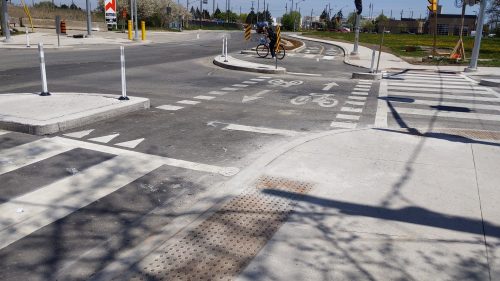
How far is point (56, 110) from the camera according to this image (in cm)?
812

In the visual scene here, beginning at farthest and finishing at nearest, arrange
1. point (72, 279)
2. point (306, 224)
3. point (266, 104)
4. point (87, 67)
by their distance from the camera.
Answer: point (87, 67) < point (266, 104) < point (306, 224) < point (72, 279)

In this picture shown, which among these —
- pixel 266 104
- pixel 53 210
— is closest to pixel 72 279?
pixel 53 210

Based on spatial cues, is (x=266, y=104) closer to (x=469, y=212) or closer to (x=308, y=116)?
(x=308, y=116)

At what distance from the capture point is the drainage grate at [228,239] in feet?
11.5

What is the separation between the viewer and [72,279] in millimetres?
3377

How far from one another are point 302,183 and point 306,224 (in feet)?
3.61

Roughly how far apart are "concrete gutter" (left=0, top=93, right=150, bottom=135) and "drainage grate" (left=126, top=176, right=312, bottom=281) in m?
3.99

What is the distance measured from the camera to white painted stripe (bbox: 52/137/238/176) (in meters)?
5.90

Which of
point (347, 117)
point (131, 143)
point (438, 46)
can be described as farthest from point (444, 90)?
point (438, 46)

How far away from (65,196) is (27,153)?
1.79 m

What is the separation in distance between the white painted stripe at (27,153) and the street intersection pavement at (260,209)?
0.03 m

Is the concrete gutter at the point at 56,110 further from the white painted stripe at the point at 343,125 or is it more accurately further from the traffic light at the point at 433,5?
the traffic light at the point at 433,5

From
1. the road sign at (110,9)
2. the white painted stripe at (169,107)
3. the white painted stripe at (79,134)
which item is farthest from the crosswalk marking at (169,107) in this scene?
the road sign at (110,9)

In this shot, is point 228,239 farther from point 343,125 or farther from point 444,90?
point 444,90
